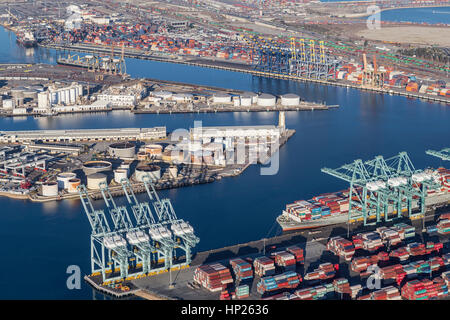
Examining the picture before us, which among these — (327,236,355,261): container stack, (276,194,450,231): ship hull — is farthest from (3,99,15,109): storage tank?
(327,236,355,261): container stack

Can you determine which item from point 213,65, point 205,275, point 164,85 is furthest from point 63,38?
point 205,275

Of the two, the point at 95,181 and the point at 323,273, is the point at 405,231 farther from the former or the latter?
the point at 95,181

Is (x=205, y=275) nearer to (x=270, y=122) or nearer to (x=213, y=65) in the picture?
(x=270, y=122)

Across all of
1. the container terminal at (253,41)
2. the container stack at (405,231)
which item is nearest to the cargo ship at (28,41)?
the container terminal at (253,41)

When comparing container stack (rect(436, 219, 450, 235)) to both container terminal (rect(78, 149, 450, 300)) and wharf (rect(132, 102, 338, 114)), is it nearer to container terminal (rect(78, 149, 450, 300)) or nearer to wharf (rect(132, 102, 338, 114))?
container terminal (rect(78, 149, 450, 300))

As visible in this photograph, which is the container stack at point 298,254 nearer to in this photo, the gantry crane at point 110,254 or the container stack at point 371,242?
the container stack at point 371,242
